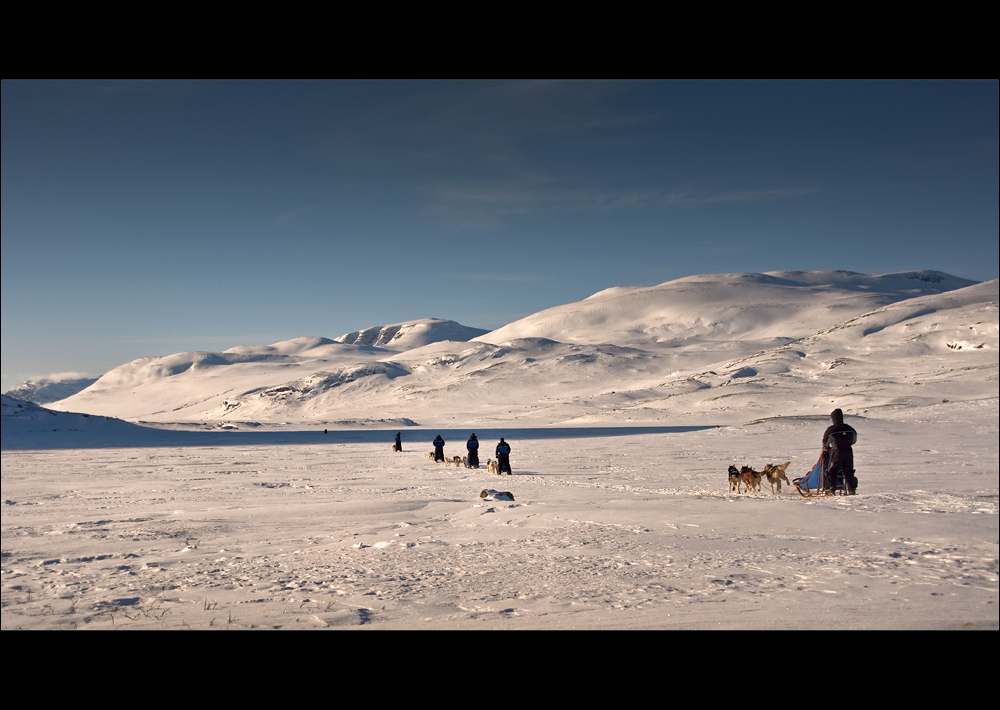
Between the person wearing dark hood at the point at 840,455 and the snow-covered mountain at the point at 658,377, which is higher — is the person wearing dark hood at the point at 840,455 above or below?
below

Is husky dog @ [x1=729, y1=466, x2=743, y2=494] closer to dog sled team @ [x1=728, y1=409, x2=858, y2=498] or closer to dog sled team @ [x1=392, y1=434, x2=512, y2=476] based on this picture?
dog sled team @ [x1=728, y1=409, x2=858, y2=498]

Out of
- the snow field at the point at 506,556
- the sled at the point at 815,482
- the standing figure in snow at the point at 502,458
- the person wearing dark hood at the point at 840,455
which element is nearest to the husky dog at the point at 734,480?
the snow field at the point at 506,556

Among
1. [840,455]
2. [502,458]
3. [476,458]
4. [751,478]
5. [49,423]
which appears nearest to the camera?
[840,455]

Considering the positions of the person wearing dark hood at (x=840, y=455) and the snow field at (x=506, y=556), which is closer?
the snow field at (x=506, y=556)

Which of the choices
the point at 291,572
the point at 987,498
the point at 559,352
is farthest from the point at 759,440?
the point at 559,352

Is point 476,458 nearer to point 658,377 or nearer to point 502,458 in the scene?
point 502,458

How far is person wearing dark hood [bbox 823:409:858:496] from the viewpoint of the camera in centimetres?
1401

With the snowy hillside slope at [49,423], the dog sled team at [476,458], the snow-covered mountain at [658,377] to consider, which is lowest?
the dog sled team at [476,458]

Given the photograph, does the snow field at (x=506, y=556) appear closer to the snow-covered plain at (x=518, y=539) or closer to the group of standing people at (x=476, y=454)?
the snow-covered plain at (x=518, y=539)

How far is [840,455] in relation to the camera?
14.1 m

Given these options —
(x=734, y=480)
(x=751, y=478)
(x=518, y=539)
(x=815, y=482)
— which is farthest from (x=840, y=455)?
(x=518, y=539)

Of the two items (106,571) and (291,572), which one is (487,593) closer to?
(291,572)

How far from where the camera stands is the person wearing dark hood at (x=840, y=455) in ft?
46.0

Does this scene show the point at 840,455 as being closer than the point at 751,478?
Yes
